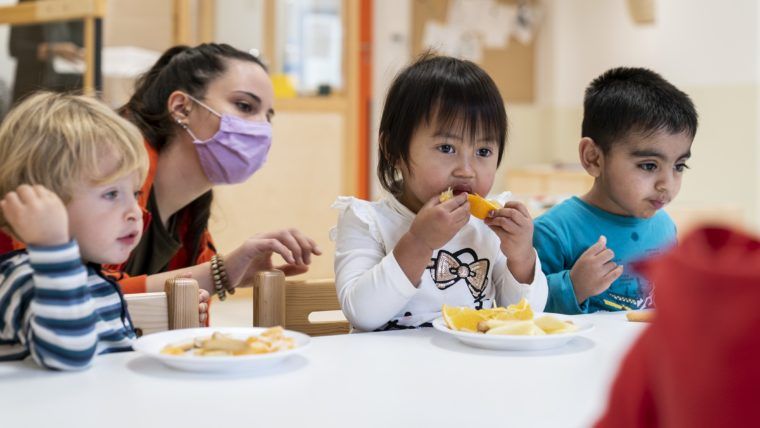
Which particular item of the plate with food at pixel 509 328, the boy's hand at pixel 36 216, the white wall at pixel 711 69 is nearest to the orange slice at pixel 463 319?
the plate with food at pixel 509 328

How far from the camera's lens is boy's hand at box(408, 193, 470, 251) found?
4.13ft

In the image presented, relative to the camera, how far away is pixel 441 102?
4.69ft

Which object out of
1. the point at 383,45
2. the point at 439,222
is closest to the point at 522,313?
the point at 439,222

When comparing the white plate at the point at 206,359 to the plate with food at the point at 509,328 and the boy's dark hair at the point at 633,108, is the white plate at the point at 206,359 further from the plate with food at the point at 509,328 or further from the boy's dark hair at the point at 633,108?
the boy's dark hair at the point at 633,108

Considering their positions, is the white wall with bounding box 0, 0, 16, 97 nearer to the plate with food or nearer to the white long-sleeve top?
the white long-sleeve top

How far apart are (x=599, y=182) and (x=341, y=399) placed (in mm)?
1104

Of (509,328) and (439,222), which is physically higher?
(439,222)

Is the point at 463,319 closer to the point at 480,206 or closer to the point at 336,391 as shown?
the point at 480,206

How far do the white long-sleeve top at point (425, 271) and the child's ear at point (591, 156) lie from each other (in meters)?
0.42

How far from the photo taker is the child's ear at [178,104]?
195cm

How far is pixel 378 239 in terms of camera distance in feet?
4.66

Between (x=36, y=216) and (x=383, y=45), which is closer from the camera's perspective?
(x=36, y=216)

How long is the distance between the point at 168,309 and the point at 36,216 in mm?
303

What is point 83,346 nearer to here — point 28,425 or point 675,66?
point 28,425
